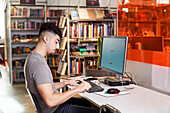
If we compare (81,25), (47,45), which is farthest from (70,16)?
(47,45)

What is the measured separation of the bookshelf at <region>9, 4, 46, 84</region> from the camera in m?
7.66

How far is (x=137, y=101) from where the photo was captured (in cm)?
218

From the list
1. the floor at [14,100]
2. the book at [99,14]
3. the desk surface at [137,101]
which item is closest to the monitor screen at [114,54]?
the desk surface at [137,101]

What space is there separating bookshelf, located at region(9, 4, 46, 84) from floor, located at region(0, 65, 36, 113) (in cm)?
54

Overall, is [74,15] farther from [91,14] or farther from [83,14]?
[91,14]

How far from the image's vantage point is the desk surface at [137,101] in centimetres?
195

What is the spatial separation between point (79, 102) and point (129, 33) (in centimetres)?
139

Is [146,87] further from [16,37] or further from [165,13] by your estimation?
[16,37]

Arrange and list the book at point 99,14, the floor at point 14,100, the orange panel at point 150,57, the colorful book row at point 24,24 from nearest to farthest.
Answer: the orange panel at point 150,57
the floor at point 14,100
the book at point 99,14
the colorful book row at point 24,24

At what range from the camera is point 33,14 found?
782 centimetres

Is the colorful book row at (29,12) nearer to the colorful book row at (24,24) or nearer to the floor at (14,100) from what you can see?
the colorful book row at (24,24)

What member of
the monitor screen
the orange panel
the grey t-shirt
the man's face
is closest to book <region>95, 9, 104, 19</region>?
the orange panel

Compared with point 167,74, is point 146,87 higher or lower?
lower

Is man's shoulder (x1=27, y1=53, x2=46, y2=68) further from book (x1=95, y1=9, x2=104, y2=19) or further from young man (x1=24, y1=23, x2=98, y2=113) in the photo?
book (x1=95, y1=9, x2=104, y2=19)
